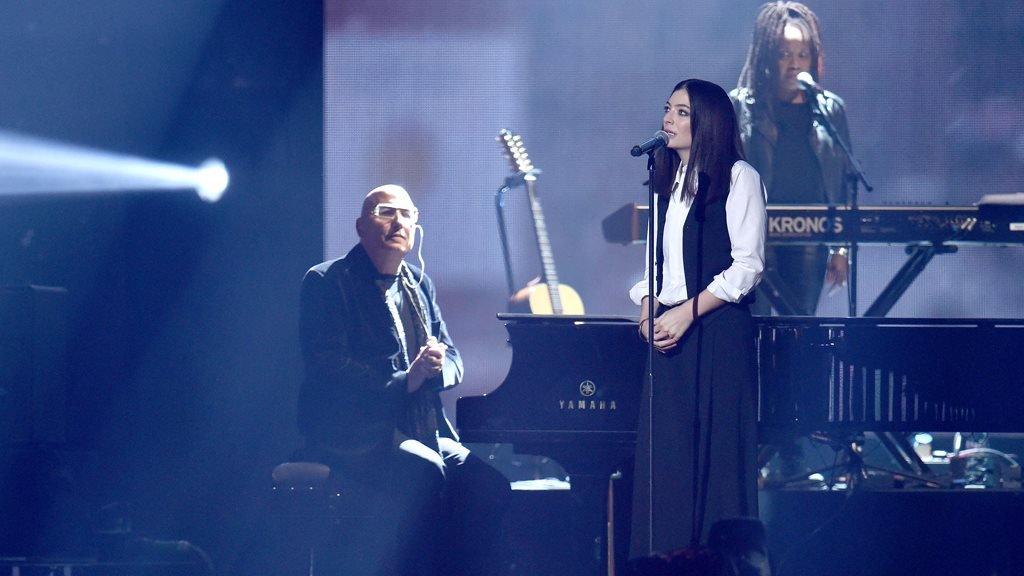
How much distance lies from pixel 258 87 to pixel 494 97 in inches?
66.6

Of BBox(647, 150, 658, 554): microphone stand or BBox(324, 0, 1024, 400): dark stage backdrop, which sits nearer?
BBox(647, 150, 658, 554): microphone stand

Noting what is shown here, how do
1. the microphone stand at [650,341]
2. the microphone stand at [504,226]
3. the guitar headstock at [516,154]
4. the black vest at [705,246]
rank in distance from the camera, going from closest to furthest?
the microphone stand at [650,341] < the black vest at [705,246] < the guitar headstock at [516,154] < the microphone stand at [504,226]

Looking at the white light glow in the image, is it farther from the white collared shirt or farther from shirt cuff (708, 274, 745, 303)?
shirt cuff (708, 274, 745, 303)

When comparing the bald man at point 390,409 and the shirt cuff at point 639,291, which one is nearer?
the shirt cuff at point 639,291

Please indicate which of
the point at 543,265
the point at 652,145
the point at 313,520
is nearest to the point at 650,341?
the point at 652,145

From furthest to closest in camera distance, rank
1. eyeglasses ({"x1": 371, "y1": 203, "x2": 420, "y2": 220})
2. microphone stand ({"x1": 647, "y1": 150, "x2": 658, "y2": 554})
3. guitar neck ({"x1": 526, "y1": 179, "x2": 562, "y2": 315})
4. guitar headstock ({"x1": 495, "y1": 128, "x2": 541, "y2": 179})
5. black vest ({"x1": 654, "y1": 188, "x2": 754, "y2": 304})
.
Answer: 1. guitar headstock ({"x1": 495, "y1": 128, "x2": 541, "y2": 179})
2. guitar neck ({"x1": 526, "y1": 179, "x2": 562, "y2": 315})
3. eyeglasses ({"x1": 371, "y1": 203, "x2": 420, "y2": 220})
4. black vest ({"x1": 654, "y1": 188, "x2": 754, "y2": 304})
5. microphone stand ({"x1": 647, "y1": 150, "x2": 658, "y2": 554})

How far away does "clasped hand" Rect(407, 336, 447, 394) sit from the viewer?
4113mm

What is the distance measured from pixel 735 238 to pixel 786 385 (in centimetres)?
80

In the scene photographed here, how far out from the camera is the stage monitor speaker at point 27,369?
411cm

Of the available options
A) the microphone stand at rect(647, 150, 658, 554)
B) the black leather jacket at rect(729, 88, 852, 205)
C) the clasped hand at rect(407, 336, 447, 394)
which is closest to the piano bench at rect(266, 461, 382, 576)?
the clasped hand at rect(407, 336, 447, 394)

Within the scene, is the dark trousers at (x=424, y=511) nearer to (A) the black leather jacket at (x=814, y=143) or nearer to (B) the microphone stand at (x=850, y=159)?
(B) the microphone stand at (x=850, y=159)

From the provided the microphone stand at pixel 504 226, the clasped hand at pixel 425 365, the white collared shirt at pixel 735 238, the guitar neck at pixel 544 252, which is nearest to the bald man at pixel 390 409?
the clasped hand at pixel 425 365

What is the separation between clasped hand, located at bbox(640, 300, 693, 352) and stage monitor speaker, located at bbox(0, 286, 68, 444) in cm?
214

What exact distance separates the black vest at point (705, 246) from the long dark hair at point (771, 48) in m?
2.19
